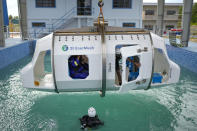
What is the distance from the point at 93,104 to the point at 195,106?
11.7 ft

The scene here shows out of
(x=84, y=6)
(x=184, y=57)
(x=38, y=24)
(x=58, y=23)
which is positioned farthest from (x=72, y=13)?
(x=184, y=57)

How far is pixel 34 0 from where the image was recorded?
2236 cm

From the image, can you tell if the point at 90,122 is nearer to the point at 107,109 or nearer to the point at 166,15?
the point at 107,109

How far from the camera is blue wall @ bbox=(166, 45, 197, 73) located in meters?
11.3

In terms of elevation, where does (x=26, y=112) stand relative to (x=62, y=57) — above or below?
below

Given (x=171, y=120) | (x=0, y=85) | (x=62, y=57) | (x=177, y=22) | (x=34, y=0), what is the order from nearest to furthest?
(x=62, y=57) < (x=171, y=120) < (x=0, y=85) < (x=34, y=0) < (x=177, y=22)

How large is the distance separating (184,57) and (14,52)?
11.8 meters

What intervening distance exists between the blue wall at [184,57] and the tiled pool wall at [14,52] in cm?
1140

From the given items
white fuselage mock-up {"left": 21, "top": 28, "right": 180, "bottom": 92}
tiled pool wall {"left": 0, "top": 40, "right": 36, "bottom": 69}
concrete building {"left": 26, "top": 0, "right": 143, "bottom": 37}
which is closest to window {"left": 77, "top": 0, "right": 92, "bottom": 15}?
concrete building {"left": 26, "top": 0, "right": 143, "bottom": 37}

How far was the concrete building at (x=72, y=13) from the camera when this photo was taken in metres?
22.5

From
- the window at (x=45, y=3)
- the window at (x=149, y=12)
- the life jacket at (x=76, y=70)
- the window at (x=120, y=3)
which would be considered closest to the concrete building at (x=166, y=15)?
the window at (x=149, y=12)

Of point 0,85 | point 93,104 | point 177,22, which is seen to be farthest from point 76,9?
point 177,22

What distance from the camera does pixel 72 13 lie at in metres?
22.8

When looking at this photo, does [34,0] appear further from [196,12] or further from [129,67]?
[196,12]
